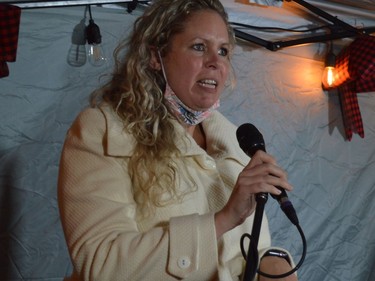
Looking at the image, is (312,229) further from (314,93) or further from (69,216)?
(69,216)

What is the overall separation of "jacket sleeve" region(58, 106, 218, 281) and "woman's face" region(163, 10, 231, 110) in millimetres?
250

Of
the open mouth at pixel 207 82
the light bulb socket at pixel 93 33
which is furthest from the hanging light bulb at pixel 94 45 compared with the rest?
the open mouth at pixel 207 82

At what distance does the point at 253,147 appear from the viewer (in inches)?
39.7

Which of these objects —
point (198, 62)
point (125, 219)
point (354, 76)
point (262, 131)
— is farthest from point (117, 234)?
point (354, 76)

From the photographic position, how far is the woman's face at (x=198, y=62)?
3.87 feet

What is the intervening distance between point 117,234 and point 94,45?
0.89 metres

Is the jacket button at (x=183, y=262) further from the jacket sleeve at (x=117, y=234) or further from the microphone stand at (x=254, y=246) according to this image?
the microphone stand at (x=254, y=246)

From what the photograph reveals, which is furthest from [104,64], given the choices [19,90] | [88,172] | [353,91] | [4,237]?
[353,91]

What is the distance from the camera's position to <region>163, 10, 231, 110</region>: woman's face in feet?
3.87

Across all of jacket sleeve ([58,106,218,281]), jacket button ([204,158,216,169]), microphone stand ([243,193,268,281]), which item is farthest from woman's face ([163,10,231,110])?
microphone stand ([243,193,268,281])

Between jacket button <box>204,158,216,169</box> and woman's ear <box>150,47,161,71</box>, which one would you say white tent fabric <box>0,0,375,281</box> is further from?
jacket button <box>204,158,216,169</box>

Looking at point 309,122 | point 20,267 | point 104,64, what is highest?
point 104,64

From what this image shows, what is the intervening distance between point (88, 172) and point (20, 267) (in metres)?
0.78

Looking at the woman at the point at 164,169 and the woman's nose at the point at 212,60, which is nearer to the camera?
the woman at the point at 164,169
